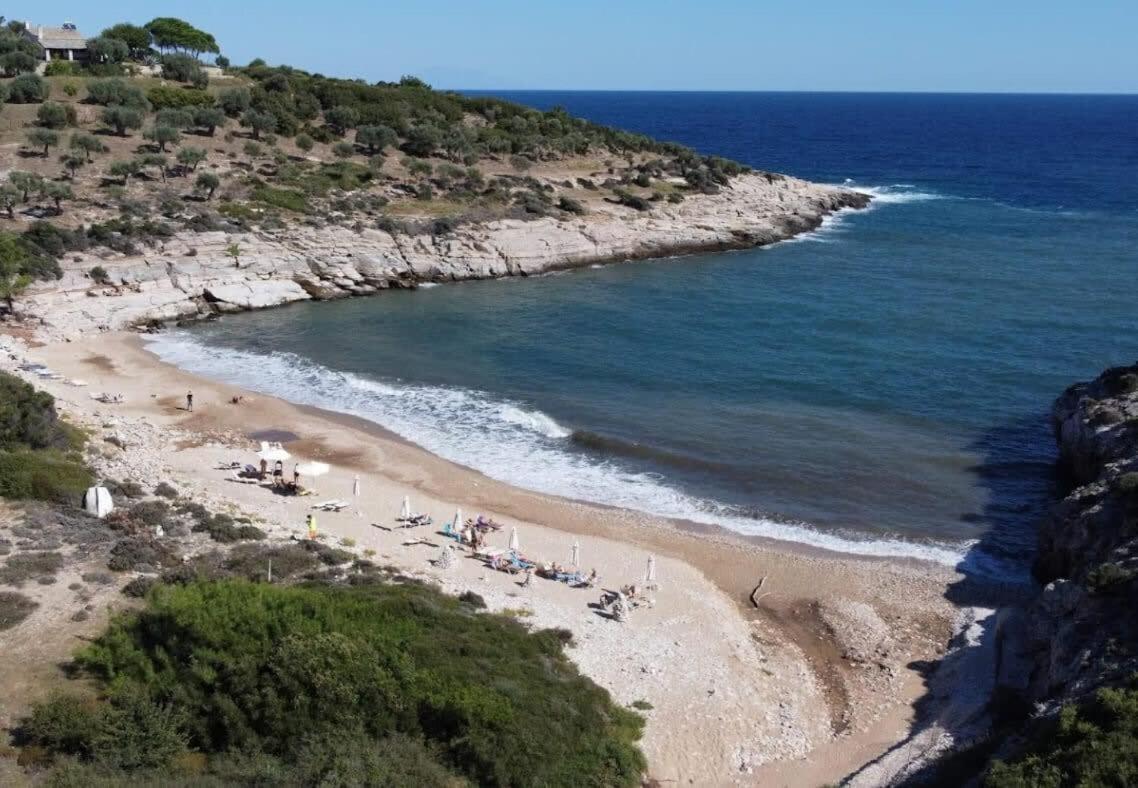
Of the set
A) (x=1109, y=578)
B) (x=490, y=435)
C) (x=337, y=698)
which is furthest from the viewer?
(x=490, y=435)

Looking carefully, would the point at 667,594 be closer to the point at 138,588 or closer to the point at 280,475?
the point at 138,588

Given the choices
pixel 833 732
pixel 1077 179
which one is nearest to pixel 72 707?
pixel 833 732

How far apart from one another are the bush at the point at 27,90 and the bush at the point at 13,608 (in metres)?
66.0

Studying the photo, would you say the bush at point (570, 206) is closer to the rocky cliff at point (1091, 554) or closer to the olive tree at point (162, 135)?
the olive tree at point (162, 135)

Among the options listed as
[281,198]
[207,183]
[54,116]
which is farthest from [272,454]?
[54,116]

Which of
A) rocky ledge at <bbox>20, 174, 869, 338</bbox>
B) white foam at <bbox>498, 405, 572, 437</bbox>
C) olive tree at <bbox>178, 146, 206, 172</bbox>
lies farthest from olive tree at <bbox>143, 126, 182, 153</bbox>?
white foam at <bbox>498, 405, 572, 437</bbox>

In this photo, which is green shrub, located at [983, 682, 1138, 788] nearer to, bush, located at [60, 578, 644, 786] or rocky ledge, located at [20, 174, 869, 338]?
bush, located at [60, 578, 644, 786]

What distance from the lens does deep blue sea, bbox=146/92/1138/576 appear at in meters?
30.0

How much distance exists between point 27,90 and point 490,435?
57899mm

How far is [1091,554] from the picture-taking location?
21812mm

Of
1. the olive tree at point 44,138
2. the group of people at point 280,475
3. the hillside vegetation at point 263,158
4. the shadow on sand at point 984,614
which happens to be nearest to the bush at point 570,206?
the hillside vegetation at point 263,158

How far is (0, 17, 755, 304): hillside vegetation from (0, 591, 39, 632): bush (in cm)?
3009

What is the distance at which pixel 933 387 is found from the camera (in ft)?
128

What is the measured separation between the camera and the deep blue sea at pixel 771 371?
3000cm
